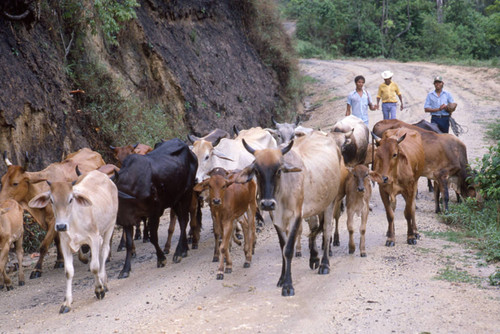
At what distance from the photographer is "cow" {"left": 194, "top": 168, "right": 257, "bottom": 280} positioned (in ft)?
28.0

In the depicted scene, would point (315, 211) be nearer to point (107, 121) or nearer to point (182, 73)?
point (107, 121)

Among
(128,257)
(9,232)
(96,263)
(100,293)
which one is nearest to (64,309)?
(100,293)

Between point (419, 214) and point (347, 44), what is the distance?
3191cm

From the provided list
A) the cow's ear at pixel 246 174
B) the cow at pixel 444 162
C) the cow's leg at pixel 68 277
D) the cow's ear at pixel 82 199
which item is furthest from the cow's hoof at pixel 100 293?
the cow at pixel 444 162

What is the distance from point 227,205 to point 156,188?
141cm

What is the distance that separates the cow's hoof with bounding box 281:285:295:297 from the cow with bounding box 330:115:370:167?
4.51 metres

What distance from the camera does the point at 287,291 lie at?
7.44 metres

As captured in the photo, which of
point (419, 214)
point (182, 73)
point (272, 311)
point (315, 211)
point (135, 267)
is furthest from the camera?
point (182, 73)

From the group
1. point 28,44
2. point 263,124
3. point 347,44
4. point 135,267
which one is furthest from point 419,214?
point 347,44

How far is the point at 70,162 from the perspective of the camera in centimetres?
1022

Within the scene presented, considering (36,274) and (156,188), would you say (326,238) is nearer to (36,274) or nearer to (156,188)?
(156,188)

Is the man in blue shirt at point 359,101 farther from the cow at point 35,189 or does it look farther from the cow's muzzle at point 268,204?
the cow's muzzle at point 268,204

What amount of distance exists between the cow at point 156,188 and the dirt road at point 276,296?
459 millimetres

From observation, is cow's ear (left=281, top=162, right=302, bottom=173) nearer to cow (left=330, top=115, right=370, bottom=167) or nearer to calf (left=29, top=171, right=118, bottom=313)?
calf (left=29, top=171, right=118, bottom=313)
